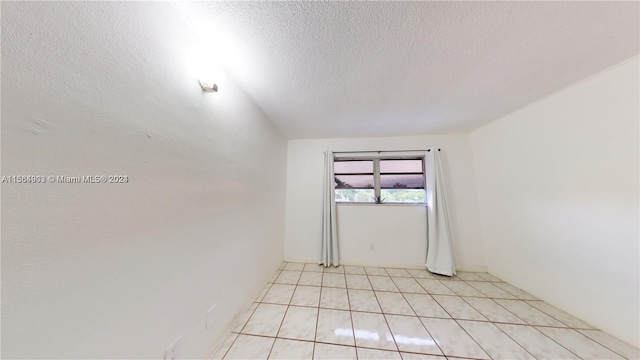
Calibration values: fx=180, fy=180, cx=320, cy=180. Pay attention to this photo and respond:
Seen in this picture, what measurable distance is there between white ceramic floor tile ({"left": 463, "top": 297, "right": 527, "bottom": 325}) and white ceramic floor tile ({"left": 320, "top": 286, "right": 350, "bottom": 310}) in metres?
1.34

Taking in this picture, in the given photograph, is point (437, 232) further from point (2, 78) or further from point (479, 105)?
point (2, 78)

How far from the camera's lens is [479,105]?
2.02 meters

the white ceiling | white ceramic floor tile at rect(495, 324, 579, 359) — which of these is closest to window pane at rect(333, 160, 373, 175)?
the white ceiling

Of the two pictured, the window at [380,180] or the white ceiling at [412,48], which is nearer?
the white ceiling at [412,48]

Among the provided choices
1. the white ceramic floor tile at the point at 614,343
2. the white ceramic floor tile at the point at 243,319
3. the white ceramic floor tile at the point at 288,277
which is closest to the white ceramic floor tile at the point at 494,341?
the white ceramic floor tile at the point at 614,343

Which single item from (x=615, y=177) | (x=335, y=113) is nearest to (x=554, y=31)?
(x=615, y=177)

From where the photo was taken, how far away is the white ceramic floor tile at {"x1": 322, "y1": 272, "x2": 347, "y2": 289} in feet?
7.60

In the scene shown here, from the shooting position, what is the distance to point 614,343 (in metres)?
1.40

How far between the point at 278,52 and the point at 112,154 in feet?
3.66

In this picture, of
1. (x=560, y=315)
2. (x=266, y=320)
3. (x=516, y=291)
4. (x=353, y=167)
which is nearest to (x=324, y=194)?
(x=353, y=167)

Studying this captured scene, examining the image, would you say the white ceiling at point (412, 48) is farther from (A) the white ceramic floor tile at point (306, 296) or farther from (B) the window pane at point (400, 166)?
(A) the white ceramic floor tile at point (306, 296)

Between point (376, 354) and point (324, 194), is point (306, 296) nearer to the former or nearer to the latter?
point (376, 354)

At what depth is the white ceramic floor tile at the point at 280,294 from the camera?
195 centimetres

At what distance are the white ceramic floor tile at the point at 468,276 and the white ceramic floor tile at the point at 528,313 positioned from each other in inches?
19.8
